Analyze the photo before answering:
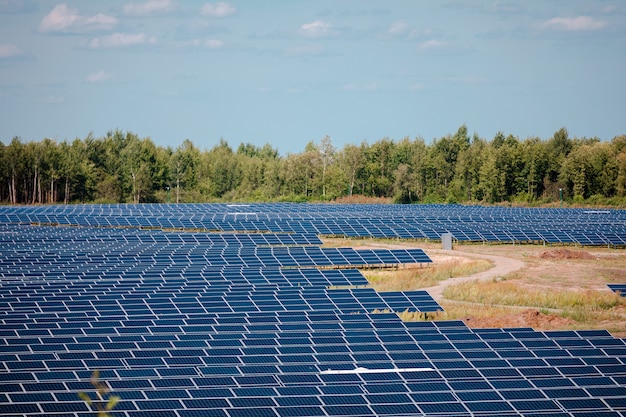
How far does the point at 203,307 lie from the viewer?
34.6m

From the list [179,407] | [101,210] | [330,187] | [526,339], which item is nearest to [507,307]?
[526,339]

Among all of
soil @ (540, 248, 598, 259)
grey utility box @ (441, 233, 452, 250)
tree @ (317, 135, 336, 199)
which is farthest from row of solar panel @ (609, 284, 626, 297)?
tree @ (317, 135, 336, 199)

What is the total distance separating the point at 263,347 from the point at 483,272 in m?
27.0

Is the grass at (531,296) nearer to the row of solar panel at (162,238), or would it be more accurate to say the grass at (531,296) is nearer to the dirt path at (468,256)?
the dirt path at (468,256)

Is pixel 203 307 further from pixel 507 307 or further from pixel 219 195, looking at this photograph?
pixel 219 195

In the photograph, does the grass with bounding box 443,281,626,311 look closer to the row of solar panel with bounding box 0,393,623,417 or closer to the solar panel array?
the row of solar panel with bounding box 0,393,623,417

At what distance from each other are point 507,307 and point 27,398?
24.5 m

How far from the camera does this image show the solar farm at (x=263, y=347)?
854 inches

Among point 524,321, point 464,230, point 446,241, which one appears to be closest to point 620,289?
point 524,321

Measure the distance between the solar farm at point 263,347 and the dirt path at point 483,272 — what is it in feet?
11.0

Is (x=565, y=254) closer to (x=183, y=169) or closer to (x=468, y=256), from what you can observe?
(x=468, y=256)

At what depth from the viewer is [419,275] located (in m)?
49.2

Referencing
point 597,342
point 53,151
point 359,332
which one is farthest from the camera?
point 53,151

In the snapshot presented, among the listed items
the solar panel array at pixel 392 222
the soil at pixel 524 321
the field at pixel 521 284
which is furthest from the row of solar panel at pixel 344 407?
the solar panel array at pixel 392 222
